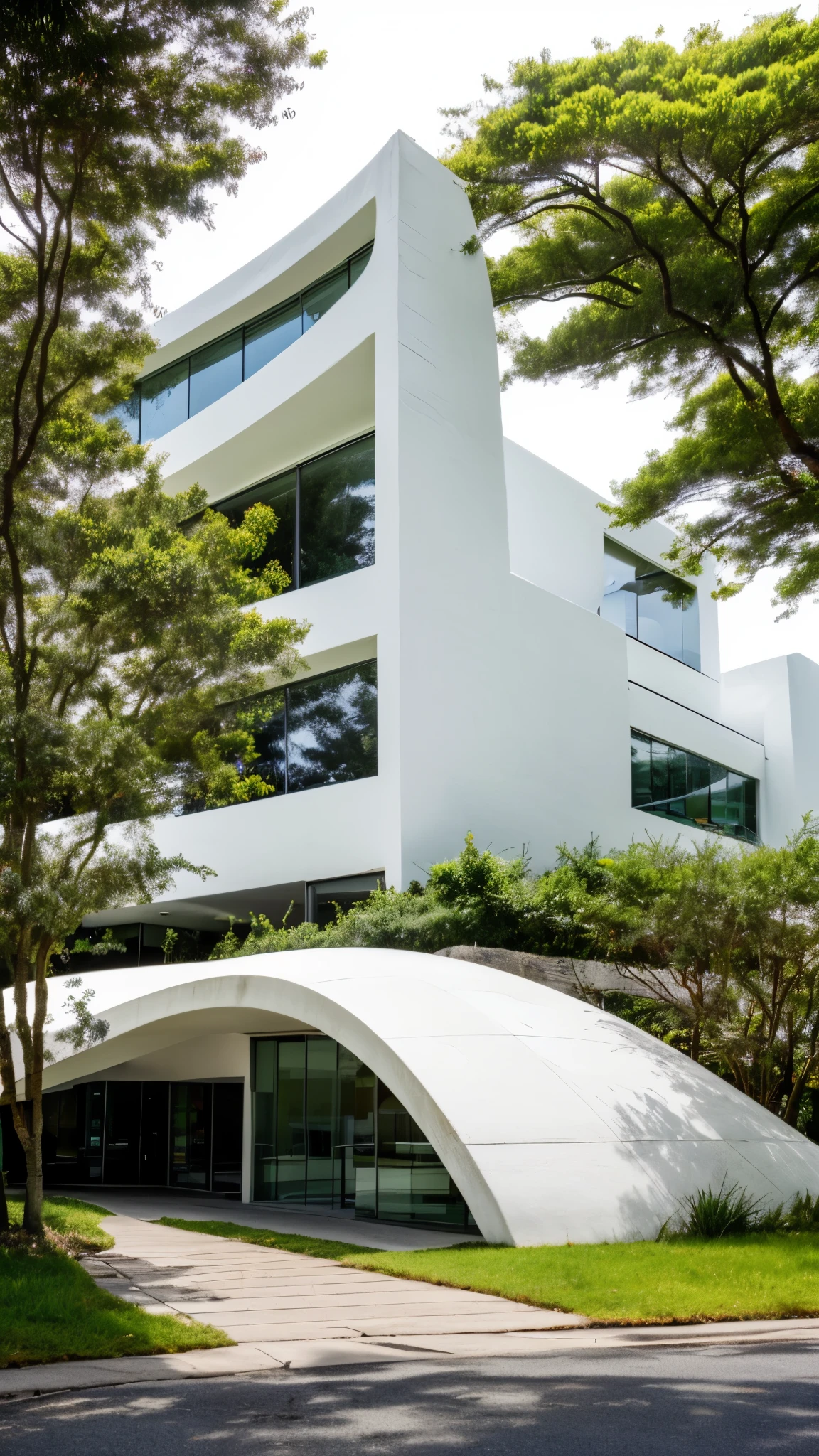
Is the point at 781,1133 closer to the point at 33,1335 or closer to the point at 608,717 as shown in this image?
the point at 33,1335

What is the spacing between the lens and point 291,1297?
10.1 m

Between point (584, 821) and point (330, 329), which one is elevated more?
point (330, 329)

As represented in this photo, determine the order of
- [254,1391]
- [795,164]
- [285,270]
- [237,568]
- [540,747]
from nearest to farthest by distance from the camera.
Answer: [254,1391] → [795,164] → [237,568] → [540,747] → [285,270]

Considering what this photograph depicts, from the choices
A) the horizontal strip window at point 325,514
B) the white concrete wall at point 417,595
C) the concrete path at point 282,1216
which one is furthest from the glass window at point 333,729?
the concrete path at point 282,1216

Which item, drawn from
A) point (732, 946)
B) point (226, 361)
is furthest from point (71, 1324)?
point (226, 361)

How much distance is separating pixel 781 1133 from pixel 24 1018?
8.97 metres

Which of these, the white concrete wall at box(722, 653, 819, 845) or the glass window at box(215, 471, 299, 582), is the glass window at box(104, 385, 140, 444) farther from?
the white concrete wall at box(722, 653, 819, 845)

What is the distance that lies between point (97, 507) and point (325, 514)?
1007 cm

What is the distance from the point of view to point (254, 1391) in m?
6.67

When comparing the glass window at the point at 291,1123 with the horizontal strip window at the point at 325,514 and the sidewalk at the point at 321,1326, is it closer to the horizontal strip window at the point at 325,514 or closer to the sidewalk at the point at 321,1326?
the sidewalk at the point at 321,1326

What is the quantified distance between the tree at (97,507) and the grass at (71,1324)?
2351 mm

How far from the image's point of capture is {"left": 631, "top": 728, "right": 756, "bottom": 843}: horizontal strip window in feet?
92.7

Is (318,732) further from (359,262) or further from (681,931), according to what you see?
(359,262)

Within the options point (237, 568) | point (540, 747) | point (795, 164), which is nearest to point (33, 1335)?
point (237, 568)
